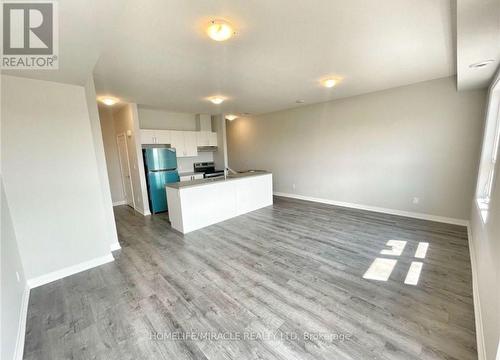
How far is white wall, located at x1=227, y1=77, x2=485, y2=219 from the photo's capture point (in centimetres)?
343

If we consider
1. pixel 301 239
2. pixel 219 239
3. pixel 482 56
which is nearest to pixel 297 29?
A: pixel 482 56

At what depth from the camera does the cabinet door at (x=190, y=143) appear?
6082mm

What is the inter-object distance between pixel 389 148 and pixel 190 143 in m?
5.08

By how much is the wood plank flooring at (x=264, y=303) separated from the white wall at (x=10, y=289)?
0.17 metres

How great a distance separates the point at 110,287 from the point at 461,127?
5588 mm

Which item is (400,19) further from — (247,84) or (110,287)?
(110,287)

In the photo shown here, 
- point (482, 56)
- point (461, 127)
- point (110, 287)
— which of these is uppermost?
point (482, 56)

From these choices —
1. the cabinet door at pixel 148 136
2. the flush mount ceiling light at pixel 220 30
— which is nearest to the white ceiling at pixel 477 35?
the flush mount ceiling light at pixel 220 30

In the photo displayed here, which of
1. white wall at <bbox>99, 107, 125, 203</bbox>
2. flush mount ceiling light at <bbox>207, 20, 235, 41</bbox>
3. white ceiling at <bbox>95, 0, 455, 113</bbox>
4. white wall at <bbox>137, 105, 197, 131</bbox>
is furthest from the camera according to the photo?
white wall at <bbox>99, 107, 125, 203</bbox>

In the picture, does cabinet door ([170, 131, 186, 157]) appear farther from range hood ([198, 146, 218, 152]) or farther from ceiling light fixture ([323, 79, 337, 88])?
ceiling light fixture ([323, 79, 337, 88])

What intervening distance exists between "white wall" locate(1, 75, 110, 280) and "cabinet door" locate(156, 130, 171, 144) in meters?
2.84

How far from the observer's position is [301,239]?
3.29 m

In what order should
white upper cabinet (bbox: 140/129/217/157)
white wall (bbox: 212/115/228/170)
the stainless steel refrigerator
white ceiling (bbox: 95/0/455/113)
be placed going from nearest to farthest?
white ceiling (bbox: 95/0/455/113), the stainless steel refrigerator, white upper cabinet (bbox: 140/129/217/157), white wall (bbox: 212/115/228/170)

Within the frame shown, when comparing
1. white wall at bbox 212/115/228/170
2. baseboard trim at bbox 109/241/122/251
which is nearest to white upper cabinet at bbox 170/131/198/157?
white wall at bbox 212/115/228/170
